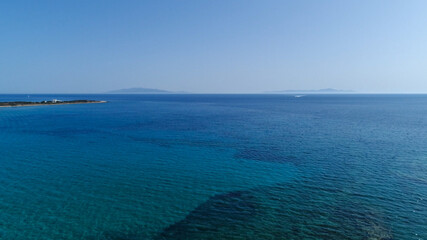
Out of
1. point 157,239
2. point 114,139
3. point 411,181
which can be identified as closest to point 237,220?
point 157,239

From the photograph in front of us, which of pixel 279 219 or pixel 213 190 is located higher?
pixel 213 190

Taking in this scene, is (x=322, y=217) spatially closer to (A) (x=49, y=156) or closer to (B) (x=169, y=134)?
(A) (x=49, y=156)

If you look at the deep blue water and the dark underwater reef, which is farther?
the deep blue water

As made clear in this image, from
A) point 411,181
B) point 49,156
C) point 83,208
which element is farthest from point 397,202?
point 49,156

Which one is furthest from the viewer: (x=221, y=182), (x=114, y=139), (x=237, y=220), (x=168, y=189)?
(x=114, y=139)

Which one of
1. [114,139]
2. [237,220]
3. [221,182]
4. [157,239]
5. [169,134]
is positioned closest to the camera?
[157,239]

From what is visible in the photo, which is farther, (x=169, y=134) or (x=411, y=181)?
(x=169, y=134)

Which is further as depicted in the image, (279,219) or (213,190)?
(213,190)

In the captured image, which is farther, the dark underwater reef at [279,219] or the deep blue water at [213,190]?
the deep blue water at [213,190]

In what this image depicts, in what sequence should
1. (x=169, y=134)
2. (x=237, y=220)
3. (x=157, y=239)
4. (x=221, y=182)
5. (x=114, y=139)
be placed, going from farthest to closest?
1. (x=169, y=134)
2. (x=114, y=139)
3. (x=221, y=182)
4. (x=237, y=220)
5. (x=157, y=239)

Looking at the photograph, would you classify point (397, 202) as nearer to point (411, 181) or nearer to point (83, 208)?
point (411, 181)
